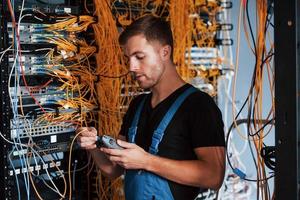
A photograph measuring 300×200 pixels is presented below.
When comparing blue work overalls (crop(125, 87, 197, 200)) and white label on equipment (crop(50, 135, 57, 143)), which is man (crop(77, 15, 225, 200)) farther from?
white label on equipment (crop(50, 135, 57, 143))

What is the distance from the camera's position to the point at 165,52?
1957 mm

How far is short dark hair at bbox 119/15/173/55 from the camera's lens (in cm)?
194

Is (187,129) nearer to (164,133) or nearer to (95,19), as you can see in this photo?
(164,133)

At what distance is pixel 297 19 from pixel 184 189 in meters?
0.91

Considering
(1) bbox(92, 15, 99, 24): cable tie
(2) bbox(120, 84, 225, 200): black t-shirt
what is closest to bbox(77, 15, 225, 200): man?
(2) bbox(120, 84, 225, 200): black t-shirt

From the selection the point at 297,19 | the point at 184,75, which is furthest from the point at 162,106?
the point at 184,75

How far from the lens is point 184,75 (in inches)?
118

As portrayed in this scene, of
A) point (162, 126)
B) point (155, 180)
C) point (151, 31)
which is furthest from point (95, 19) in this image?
point (155, 180)

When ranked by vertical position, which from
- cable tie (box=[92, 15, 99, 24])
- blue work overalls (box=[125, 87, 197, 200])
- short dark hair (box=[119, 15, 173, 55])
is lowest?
blue work overalls (box=[125, 87, 197, 200])

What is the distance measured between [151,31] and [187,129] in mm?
445

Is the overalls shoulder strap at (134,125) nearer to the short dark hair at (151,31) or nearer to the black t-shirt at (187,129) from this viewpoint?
the black t-shirt at (187,129)

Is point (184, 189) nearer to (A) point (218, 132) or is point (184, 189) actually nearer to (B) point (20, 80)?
(A) point (218, 132)

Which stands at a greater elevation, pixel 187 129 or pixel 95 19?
pixel 95 19

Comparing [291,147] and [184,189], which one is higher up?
[291,147]
